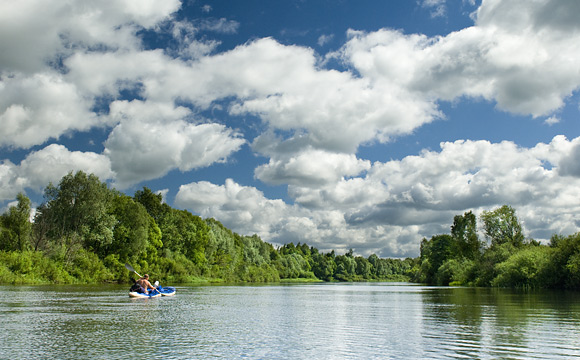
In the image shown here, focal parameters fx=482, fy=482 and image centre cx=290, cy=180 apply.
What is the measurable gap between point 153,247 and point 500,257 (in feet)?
223

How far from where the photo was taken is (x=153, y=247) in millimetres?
99812

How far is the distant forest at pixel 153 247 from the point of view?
2790 inches

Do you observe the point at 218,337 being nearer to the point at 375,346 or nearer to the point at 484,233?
the point at 375,346

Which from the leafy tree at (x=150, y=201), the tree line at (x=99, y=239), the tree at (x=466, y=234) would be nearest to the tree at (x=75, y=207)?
the tree line at (x=99, y=239)

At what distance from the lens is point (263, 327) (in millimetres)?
23906

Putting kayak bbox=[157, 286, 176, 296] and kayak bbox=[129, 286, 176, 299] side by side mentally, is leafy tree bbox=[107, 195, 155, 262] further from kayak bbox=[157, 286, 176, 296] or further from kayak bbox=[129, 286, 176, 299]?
kayak bbox=[129, 286, 176, 299]

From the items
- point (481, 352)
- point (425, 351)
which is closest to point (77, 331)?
point (425, 351)

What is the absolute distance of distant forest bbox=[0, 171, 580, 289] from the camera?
7088 cm

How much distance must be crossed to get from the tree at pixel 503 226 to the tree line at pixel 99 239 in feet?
211

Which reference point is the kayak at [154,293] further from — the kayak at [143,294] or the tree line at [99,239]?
the tree line at [99,239]

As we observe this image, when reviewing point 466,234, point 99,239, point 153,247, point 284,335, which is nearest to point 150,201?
point 153,247

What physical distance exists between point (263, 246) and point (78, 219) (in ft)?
340

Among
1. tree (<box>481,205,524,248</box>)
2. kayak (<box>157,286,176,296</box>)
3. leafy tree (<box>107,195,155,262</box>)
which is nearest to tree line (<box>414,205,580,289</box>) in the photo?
tree (<box>481,205,524,248</box>)

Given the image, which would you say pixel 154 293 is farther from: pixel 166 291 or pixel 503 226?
pixel 503 226
